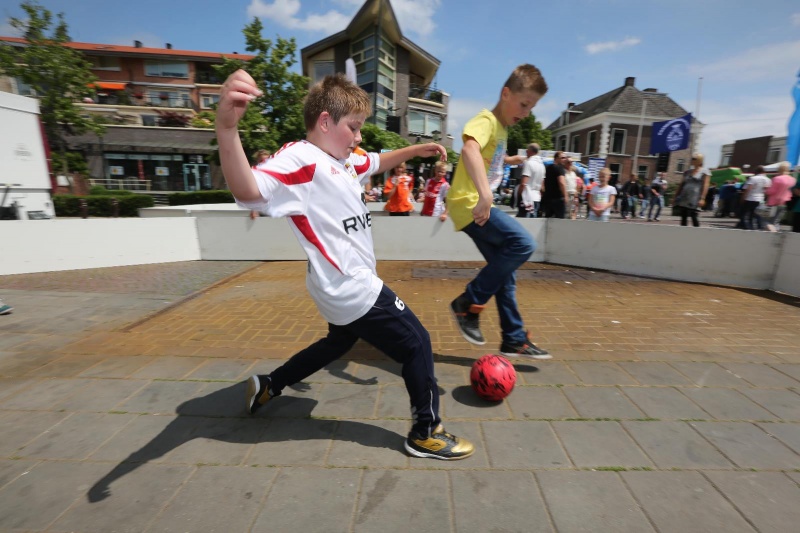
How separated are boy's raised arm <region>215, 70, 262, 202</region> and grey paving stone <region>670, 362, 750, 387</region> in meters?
3.40

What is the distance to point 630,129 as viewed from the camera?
1591 inches

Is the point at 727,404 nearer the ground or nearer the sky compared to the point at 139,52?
nearer the ground

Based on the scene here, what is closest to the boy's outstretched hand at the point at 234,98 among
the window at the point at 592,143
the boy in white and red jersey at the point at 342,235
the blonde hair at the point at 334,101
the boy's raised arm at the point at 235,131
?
the boy's raised arm at the point at 235,131

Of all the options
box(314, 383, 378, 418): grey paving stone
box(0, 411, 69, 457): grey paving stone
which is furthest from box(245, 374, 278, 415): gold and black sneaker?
box(0, 411, 69, 457): grey paving stone

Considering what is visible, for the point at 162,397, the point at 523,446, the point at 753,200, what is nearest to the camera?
the point at 523,446

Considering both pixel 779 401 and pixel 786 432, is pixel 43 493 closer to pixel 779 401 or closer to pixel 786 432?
pixel 786 432

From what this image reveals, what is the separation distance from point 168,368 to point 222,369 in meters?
0.45

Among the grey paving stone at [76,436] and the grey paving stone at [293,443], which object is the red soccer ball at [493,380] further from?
the grey paving stone at [76,436]

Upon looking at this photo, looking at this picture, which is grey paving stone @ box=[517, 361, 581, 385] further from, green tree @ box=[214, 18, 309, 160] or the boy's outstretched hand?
green tree @ box=[214, 18, 309, 160]

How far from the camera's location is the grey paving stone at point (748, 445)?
2.14 m

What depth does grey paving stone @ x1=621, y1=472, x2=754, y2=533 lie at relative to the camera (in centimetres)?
174

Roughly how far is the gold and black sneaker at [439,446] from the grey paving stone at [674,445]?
→ 1020 mm

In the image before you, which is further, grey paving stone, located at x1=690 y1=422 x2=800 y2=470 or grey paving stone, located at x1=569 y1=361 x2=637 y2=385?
grey paving stone, located at x1=569 y1=361 x2=637 y2=385

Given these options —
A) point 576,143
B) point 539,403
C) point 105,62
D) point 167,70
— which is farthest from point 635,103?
point 105,62
